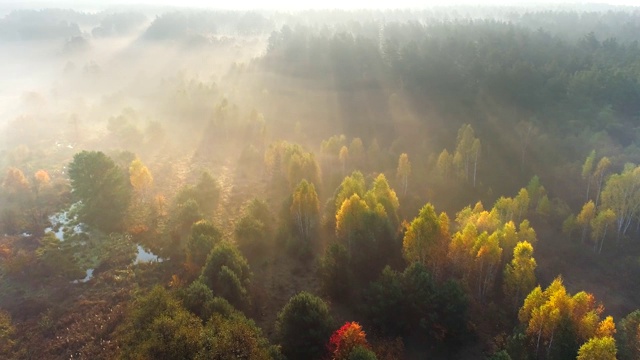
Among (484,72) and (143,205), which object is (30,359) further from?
(484,72)

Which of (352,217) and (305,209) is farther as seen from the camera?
(305,209)

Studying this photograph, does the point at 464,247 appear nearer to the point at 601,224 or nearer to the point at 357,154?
the point at 601,224

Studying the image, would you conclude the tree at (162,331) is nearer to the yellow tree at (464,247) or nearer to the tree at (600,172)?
the yellow tree at (464,247)

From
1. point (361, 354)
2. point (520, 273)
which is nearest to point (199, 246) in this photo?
point (361, 354)

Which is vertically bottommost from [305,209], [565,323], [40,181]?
[40,181]

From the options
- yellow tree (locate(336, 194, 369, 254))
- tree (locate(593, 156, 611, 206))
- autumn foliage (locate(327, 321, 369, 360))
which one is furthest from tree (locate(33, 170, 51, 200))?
tree (locate(593, 156, 611, 206))

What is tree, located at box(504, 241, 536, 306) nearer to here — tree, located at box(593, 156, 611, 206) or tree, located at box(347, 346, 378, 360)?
tree, located at box(347, 346, 378, 360)
